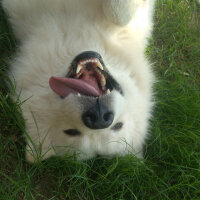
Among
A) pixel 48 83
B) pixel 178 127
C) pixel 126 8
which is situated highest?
pixel 126 8

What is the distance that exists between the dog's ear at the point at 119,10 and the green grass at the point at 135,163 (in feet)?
Result: 3.90

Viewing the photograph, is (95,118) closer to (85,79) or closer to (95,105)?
(95,105)

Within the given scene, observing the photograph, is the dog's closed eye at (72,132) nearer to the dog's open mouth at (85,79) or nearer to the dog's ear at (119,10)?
the dog's open mouth at (85,79)

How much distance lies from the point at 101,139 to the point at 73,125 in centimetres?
31

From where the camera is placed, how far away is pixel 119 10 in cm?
234

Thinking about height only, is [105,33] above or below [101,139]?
above

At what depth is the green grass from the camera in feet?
8.34

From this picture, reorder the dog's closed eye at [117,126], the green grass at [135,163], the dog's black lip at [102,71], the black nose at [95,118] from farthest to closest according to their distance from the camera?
1. the green grass at [135,163]
2. the dog's closed eye at [117,126]
3. the dog's black lip at [102,71]
4. the black nose at [95,118]

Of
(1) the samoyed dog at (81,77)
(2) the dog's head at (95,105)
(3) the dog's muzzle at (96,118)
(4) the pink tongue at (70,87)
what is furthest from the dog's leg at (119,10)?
(3) the dog's muzzle at (96,118)

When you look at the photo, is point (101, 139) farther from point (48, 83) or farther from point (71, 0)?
point (71, 0)

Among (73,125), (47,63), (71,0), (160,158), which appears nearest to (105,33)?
(71,0)

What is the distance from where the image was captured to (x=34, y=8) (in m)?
2.50

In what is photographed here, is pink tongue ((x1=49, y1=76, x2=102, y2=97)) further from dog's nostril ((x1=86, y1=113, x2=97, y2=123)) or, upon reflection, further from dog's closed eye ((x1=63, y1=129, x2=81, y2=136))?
dog's closed eye ((x1=63, y1=129, x2=81, y2=136))

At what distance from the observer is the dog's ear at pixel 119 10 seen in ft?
7.64
